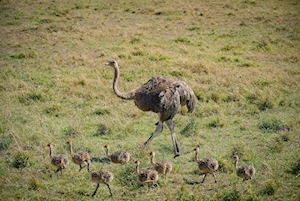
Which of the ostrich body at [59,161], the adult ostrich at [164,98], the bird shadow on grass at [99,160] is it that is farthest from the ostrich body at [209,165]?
the ostrich body at [59,161]

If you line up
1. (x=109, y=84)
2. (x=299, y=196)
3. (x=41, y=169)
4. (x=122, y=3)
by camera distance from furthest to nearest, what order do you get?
1. (x=122, y=3)
2. (x=109, y=84)
3. (x=41, y=169)
4. (x=299, y=196)

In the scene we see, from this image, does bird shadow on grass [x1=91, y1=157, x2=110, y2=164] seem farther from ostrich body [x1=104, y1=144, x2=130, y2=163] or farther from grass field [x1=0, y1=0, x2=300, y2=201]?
ostrich body [x1=104, y1=144, x2=130, y2=163]

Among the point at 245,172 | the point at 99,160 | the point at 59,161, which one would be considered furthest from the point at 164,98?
the point at 59,161

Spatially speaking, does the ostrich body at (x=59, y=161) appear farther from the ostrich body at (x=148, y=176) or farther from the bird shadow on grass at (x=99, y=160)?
the ostrich body at (x=148, y=176)

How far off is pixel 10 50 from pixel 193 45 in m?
7.74

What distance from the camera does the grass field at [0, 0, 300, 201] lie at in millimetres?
6969

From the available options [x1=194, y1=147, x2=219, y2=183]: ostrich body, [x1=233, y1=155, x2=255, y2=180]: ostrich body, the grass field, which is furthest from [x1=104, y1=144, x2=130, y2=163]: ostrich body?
[x1=233, y1=155, x2=255, y2=180]: ostrich body

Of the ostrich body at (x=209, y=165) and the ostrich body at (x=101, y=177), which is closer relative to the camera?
the ostrich body at (x=101, y=177)

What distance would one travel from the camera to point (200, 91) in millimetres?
11758

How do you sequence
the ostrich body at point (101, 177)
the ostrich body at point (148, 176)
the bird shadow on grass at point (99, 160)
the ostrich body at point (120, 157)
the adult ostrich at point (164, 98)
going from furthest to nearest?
the adult ostrich at point (164, 98) → the bird shadow on grass at point (99, 160) → the ostrich body at point (120, 157) → the ostrich body at point (148, 176) → the ostrich body at point (101, 177)

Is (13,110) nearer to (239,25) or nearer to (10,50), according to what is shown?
(10,50)

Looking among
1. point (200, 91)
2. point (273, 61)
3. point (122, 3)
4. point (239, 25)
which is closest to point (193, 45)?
point (273, 61)

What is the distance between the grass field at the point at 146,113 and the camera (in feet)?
22.9

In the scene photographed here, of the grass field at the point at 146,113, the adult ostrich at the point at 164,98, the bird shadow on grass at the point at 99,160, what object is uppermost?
the adult ostrich at the point at 164,98
